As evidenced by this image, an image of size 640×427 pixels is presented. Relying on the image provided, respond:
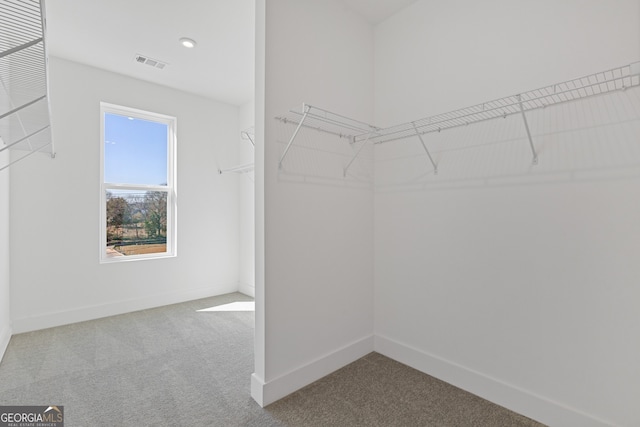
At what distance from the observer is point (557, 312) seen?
159cm

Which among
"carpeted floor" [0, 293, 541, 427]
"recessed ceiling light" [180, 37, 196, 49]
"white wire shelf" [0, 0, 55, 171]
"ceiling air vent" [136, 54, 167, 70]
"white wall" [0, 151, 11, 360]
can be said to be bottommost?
"carpeted floor" [0, 293, 541, 427]

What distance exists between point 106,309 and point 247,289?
5.13 ft

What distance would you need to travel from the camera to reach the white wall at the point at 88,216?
2832 millimetres

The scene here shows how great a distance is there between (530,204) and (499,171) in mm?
255

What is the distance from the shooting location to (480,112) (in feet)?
5.59

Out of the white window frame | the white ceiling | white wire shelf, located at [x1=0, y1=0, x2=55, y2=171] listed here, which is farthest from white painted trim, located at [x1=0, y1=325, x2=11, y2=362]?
the white ceiling

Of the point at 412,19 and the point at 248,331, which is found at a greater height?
the point at 412,19

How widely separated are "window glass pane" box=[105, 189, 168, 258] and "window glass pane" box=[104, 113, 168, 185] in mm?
174

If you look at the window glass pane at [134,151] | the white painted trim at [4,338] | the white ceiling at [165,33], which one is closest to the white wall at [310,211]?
the white ceiling at [165,33]

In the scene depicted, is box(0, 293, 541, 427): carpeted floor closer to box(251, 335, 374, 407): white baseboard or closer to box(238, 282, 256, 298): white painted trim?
box(251, 335, 374, 407): white baseboard

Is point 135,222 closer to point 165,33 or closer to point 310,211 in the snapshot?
point 165,33

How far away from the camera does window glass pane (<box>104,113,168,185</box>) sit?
11.1ft

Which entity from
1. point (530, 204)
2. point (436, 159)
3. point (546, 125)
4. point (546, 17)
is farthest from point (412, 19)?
point (530, 204)

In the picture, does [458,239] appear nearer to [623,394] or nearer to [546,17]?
A: [623,394]
